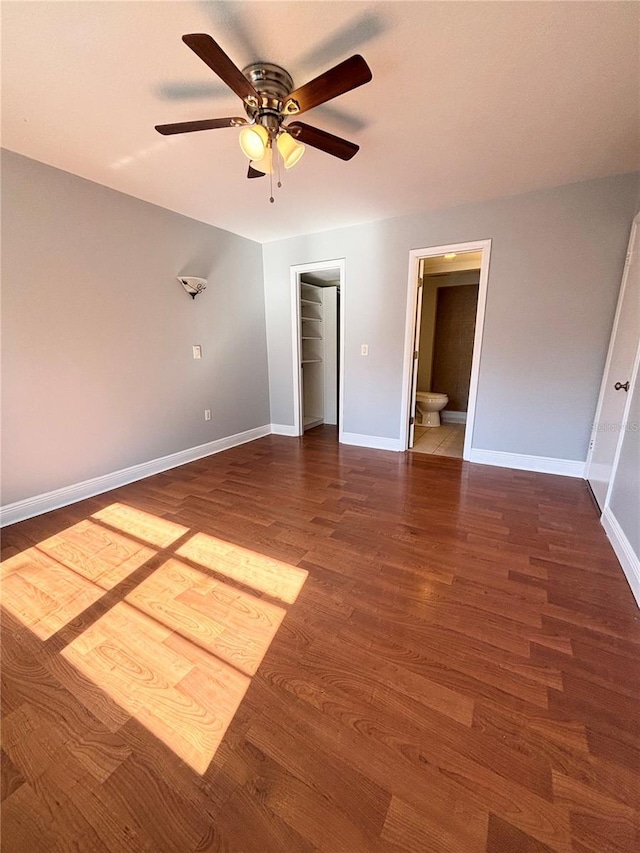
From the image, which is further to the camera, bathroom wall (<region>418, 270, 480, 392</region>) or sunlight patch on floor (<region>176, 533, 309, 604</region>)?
bathroom wall (<region>418, 270, 480, 392</region>)

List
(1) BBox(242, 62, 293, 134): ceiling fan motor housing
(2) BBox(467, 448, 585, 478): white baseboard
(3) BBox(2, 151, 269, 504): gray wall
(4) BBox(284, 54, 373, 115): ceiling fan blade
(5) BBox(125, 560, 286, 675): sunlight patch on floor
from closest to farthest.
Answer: (4) BBox(284, 54, 373, 115): ceiling fan blade
(5) BBox(125, 560, 286, 675): sunlight patch on floor
(1) BBox(242, 62, 293, 134): ceiling fan motor housing
(3) BBox(2, 151, 269, 504): gray wall
(2) BBox(467, 448, 585, 478): white baseboard

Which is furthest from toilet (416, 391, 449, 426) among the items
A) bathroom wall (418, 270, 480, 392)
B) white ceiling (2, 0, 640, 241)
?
white ceiling (2, 0, 640, 241)

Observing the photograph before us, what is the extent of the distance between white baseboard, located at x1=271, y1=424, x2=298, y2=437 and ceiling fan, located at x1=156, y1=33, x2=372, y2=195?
310cm

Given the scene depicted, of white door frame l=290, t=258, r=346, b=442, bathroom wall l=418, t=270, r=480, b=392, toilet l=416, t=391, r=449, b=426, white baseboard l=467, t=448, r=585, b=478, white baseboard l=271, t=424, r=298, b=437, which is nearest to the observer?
white baseboard l=467, t=448, r=585, b=478

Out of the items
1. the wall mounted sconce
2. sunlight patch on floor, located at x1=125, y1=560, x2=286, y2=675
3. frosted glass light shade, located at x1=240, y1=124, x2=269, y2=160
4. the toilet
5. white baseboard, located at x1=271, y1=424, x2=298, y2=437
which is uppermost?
frosted glass light shade, located at x1=240, y1=124, x2=269, y2=160

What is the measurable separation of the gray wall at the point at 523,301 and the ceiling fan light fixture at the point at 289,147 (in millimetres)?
1885

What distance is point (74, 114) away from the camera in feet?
6.02

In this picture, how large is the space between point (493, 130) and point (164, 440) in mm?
3503

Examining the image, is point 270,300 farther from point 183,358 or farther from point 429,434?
point 429,434

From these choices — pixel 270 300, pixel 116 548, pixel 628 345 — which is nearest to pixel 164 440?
pixel 116 548

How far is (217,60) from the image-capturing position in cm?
123

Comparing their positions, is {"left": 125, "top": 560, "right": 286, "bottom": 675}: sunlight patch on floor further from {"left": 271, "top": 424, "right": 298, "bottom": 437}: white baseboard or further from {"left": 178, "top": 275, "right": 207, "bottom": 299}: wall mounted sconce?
{"left": 271, "top": 424, "right": 298, "bottom": 437}: white baseboard

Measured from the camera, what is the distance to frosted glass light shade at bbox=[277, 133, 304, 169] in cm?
179

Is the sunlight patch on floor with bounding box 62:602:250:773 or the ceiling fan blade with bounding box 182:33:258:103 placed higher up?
the ceiling fan blade with bounding box 182:33:258:103
